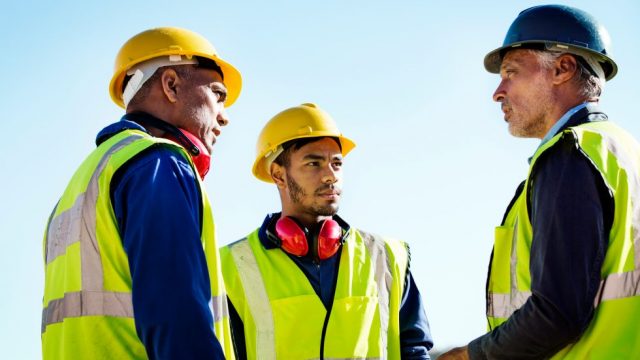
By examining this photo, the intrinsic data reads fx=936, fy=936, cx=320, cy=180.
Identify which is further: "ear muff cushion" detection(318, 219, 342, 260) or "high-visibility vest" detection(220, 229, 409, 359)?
"ear muff cushion" detection(318, 219, 342, 260)

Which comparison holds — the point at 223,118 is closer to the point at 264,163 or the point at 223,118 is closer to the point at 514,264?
the point at 514,264

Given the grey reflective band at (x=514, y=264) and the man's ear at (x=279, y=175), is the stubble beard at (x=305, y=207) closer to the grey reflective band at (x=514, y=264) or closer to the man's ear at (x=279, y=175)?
the man's ear at (x=279, y=175)

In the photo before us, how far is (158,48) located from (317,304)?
223 centimetres

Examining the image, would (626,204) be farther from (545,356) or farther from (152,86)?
(152,86)

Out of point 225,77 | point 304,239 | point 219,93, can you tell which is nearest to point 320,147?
point 304,239

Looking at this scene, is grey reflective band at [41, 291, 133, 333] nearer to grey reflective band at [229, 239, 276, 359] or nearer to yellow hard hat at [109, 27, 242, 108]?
yellow hard hat at [109, 27, 242, 108]

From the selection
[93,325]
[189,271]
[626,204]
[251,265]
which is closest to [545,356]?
A: [626,204]

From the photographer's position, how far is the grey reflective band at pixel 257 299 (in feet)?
19.9

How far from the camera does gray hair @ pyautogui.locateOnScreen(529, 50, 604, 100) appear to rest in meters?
4.96

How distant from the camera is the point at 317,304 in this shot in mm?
6164

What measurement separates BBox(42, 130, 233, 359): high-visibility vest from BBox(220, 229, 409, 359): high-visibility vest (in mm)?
2147

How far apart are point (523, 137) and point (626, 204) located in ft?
3.68

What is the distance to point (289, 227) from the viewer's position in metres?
6.61

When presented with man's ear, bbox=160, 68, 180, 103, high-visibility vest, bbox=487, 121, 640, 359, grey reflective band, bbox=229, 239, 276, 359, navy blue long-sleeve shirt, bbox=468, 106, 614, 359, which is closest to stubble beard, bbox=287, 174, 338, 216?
grey reflective band, bbox=229, 239, 276, 359
